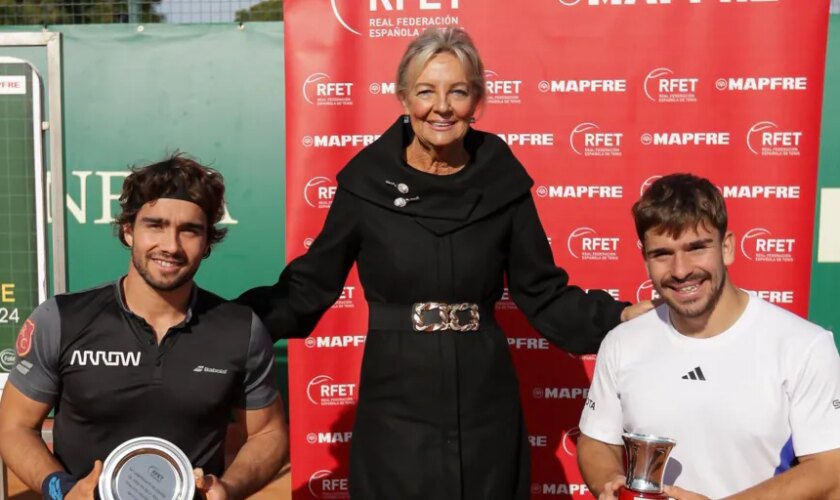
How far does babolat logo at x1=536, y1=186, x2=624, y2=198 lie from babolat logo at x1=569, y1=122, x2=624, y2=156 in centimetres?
17

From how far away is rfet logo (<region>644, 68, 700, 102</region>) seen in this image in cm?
403

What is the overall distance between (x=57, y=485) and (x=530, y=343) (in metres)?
2.66

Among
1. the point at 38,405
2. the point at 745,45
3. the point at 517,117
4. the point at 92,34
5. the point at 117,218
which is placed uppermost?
the point at 92,34

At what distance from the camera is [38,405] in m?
2.22

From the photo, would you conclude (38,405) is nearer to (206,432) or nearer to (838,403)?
(206,432)

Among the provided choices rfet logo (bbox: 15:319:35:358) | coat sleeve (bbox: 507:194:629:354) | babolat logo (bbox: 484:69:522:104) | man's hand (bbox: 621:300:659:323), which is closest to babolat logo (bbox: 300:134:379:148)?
babolat logo (bbox: 484:69:522:104)

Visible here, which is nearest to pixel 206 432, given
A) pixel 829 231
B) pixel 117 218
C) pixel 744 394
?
pixel 117 218

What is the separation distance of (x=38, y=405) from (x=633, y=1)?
3.14 metres

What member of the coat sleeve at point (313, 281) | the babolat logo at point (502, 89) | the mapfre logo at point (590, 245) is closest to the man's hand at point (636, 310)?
the coat sleeve at point (313, 281)

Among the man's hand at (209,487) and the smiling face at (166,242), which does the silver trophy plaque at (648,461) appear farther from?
the smiling face at (166,242)

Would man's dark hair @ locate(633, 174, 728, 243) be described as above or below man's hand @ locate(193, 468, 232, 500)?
above

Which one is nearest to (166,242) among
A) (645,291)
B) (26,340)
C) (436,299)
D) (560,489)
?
(26,340)

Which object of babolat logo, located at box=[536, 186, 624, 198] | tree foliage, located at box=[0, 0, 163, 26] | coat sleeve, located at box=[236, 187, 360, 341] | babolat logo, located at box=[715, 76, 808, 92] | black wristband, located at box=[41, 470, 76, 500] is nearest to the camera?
black wristband, located at box=[41, 470, 76, 500]

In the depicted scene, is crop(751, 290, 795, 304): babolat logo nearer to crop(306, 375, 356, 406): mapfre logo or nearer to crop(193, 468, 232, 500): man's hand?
crop(306, 375, 356, 406): mapfre logo
